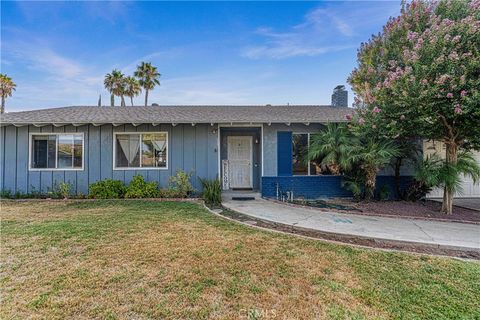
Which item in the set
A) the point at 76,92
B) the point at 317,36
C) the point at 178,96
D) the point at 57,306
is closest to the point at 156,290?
the point at 57,306

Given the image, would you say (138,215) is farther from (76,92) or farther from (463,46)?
(76,92)

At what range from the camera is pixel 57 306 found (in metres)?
2.52

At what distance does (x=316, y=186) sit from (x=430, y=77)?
188 inches

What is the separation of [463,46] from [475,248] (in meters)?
4.58

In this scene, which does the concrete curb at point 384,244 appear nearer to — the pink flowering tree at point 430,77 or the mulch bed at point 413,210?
the mulch bed at point 413,210

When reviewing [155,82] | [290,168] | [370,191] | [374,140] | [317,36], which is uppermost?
[155,82]

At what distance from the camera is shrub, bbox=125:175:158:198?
8.49m

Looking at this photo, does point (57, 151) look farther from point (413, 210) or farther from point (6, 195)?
point (413, 210)

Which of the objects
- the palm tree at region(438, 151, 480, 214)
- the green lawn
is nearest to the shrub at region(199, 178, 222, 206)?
the green lawn

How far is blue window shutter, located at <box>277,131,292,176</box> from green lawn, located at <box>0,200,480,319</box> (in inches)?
168

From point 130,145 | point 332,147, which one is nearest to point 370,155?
point 332,147

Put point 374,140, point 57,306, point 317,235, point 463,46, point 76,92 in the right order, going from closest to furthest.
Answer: point 57,306
point 317,235
point 463,46
point 374,140
point 76,92

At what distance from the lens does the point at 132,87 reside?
2497 cm

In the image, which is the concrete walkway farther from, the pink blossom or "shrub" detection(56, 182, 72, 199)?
"shrub" detection(56, 182, 72, 199)
